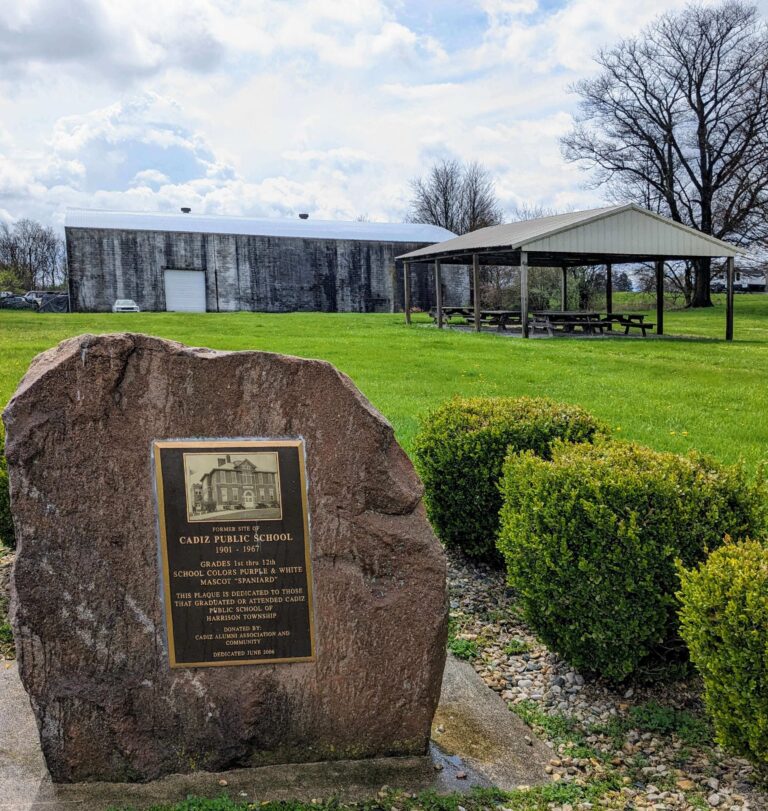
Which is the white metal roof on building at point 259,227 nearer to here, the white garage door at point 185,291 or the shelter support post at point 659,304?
the white garage door at point 185,291

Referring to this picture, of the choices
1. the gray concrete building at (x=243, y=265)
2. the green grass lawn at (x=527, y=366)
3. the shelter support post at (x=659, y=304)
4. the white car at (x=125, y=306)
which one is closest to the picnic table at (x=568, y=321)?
the shelter support post at (x=659, y=304)

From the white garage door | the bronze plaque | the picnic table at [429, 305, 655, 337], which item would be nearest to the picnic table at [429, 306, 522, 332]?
the picnic table at [429, 305, 655, 337]

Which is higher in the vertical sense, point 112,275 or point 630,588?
point 112,275

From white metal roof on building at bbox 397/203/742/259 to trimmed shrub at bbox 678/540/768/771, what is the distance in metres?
19.8

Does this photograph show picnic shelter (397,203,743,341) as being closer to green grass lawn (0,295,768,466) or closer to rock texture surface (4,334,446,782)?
green grass lawn (0,295,768,466)

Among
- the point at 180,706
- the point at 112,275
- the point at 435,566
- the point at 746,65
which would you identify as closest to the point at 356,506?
the point at 435,566

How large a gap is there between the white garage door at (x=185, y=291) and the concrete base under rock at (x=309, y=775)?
3712 centimetres

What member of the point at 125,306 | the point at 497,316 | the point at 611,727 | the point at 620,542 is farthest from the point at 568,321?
the point at 611,727

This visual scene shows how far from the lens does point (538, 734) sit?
3.97 m

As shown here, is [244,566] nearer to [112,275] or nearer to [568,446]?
[568,446]

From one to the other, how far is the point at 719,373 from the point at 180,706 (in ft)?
45.7

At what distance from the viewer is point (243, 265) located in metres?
40.8

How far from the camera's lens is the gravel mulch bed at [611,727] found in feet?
11.3

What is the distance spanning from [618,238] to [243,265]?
22361 millimetres
